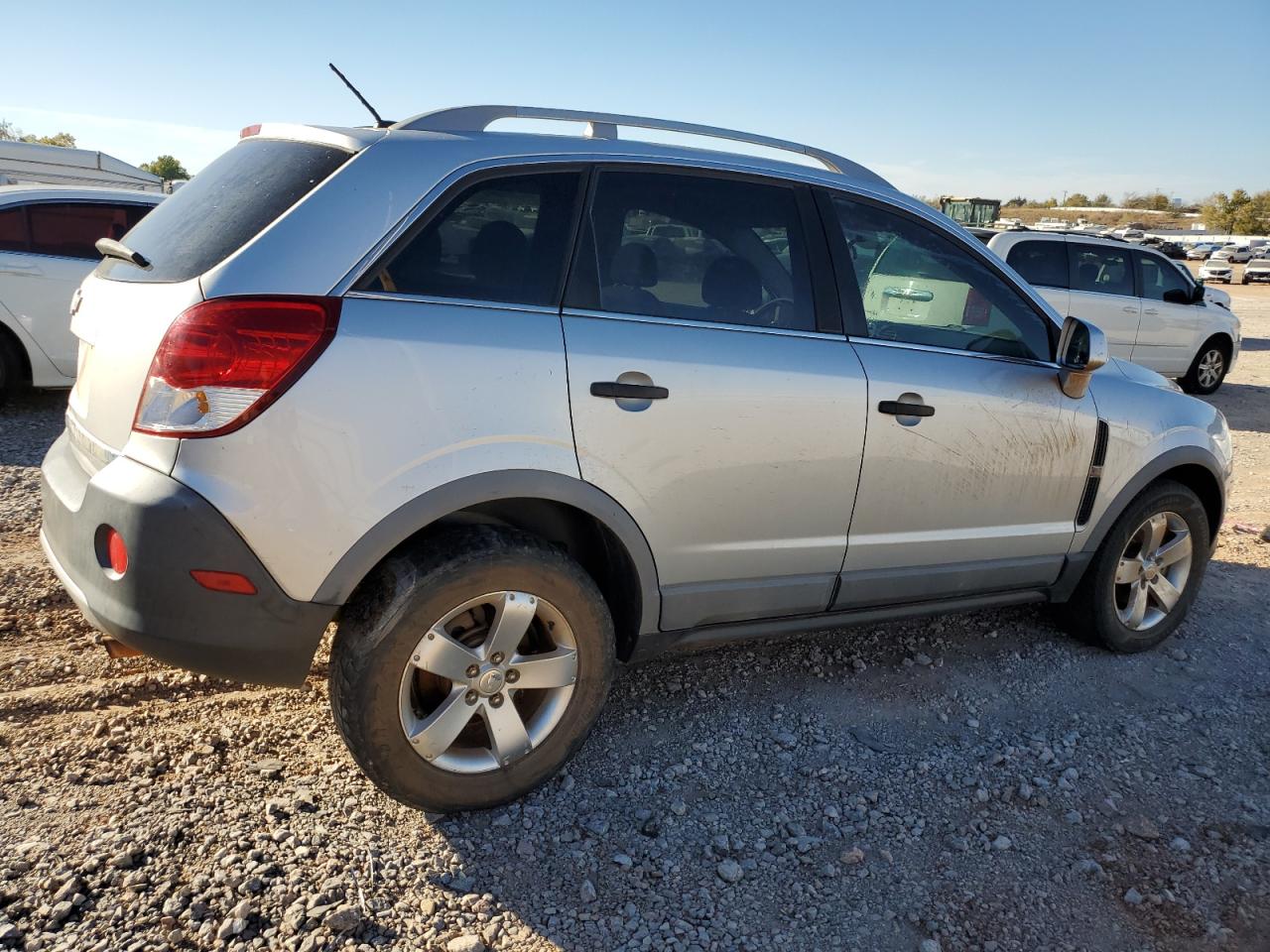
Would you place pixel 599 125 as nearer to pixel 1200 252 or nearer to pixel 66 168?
pixel 66 168

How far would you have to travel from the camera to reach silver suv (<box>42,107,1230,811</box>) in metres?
2.39

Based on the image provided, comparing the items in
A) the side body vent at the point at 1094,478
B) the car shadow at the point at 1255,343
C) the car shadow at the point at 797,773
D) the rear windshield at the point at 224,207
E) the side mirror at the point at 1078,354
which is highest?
the rear windshield at the point at 224,207

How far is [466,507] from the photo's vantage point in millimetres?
2662

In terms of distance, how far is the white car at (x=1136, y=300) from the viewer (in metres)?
11.0

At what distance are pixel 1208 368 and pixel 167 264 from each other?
1319 cm

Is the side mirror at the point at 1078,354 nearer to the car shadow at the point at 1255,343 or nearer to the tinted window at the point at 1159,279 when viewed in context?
the tinted window at the point at 1159,279

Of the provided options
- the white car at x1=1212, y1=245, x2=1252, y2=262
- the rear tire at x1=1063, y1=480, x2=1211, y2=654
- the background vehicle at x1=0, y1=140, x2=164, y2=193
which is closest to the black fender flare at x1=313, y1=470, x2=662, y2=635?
the rear tire at x1=1063, y1=480, x2=1211, y2=654

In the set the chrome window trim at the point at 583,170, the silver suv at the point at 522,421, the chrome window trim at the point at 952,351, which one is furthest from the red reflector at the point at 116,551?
the chrome window trim at the point at 952,351

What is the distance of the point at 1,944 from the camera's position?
2188 mm

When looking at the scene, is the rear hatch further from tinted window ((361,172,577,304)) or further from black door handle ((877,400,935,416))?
black door handle ((877,400,935,416))

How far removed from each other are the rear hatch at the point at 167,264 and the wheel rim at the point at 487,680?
0.98 metres

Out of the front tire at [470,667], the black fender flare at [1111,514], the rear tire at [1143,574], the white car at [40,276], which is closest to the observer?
the front tire at [470,667]

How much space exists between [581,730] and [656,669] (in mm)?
916

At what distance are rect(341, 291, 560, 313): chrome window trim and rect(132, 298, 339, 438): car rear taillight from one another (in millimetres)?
194
